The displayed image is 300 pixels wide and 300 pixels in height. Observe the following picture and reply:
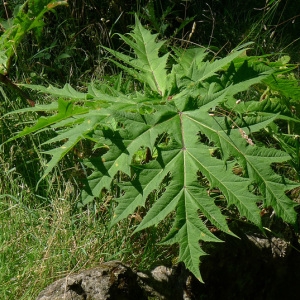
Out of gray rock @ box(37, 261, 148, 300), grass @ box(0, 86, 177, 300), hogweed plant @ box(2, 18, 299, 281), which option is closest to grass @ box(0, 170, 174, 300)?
grass @ box(0, 86, 177, 300)

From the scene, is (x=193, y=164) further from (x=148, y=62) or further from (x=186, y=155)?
(x=148, y=62)

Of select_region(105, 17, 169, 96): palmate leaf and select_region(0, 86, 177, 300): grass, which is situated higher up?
select_region(105, 17, 169, 96): palmate leaf

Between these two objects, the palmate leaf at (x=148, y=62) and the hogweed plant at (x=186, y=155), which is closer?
the hogweed plant at (x=186, y=155)

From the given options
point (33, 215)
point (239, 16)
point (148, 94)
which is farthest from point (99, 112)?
point (239, 16)

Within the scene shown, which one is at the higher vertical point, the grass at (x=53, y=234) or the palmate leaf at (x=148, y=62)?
the palmate leaf at (x=148, y=62)

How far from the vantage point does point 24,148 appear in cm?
307

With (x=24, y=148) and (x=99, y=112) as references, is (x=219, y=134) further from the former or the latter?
(x=24, y=148)

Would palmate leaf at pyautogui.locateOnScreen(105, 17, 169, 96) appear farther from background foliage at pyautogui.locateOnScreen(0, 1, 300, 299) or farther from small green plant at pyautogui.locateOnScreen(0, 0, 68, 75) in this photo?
small green plant at pyautogui.locateOnScreen(0, 0, 68, 75)

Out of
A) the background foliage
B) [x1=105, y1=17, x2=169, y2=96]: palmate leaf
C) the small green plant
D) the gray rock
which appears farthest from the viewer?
the small green plant

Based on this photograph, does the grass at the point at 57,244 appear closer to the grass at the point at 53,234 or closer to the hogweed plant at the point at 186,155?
the grass at the point at 53,234

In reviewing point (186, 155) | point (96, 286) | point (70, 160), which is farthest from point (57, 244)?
point (186, 155)

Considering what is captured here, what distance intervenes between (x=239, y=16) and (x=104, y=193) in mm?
1913

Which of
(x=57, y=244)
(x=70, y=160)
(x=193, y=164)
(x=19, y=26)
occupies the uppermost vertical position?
(x=19, y=26)

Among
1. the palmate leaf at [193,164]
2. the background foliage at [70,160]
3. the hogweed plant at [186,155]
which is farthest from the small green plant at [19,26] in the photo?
the palmate leaf at [193,164]
